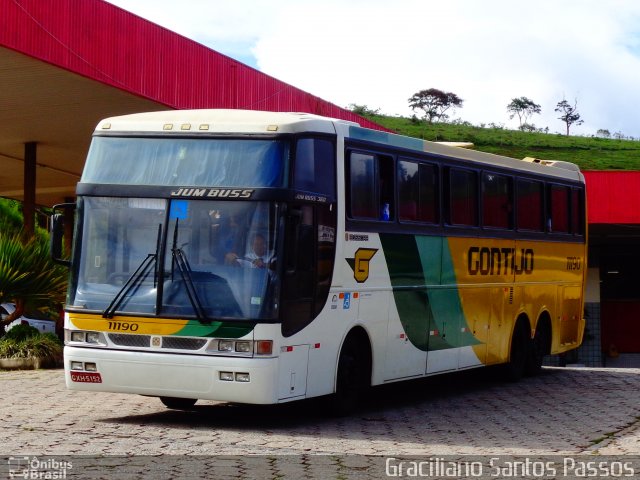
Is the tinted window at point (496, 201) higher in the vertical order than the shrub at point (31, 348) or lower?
higher

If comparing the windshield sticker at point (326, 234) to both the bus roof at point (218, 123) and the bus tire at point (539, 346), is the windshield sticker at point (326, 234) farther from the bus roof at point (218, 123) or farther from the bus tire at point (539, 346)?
the bus tire at point (539, 346)

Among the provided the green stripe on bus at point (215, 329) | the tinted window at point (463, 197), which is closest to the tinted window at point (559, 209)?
the tinted window at point (463, 197)

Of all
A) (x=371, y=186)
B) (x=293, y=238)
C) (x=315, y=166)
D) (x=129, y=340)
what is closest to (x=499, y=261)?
(x=371, y=186)

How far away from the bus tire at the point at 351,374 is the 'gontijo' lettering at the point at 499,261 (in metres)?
3.36

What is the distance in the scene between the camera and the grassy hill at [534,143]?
9138 centimetres

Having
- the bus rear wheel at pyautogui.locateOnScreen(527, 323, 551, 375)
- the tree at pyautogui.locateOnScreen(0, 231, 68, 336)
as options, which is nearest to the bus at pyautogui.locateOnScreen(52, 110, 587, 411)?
the bus rear wheel at pyautogui.locateOnScreen(527, 323, 551, 375)

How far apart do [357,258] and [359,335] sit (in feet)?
3.01

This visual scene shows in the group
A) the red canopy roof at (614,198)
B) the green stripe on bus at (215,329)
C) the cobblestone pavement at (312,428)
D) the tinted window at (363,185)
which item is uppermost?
the red canopy roof at (614,198)

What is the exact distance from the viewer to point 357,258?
44.5 ft

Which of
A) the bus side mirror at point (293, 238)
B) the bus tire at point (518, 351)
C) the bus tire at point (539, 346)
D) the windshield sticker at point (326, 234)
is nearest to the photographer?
the bus side mirror at point (293, 238)

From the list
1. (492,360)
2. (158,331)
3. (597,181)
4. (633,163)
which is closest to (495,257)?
(492,360)

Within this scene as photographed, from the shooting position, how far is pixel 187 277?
39.5ft

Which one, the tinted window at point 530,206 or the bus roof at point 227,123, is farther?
the tinted window at point 530,206

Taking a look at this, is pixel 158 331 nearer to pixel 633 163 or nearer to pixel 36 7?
pixel 36 7
